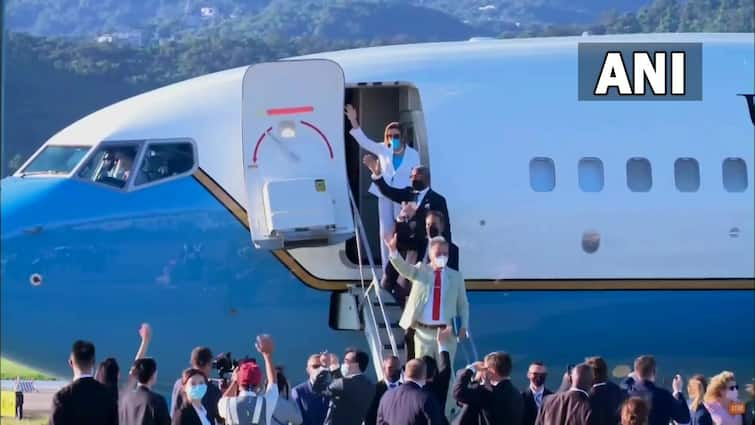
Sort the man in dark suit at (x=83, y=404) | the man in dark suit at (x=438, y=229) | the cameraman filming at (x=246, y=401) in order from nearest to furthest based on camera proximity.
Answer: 1. the man in dark suit at (x=83, y=404)
2. the cameraman filming at (x=246, y=401)
3. the man in dark suit at (x=438, y=229)

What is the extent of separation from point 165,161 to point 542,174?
3.98m

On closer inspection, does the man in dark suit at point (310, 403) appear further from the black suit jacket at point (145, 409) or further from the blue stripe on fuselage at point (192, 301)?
the black suit jacket at point (145, 409)

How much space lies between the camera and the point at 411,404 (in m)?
11.9

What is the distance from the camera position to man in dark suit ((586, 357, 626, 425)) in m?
12.0

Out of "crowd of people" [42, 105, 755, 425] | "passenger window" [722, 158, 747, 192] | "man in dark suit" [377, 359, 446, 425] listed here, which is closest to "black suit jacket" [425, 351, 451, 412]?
"crowd of people" [42, 105, 755, 425]

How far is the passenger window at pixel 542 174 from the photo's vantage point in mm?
16469

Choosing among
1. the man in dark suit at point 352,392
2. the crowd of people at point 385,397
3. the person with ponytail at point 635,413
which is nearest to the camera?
the person with ponytail at point 635,413

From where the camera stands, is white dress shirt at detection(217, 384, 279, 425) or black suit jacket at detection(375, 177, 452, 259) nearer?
white dress shirt at detection(217, 384, 279, 425)

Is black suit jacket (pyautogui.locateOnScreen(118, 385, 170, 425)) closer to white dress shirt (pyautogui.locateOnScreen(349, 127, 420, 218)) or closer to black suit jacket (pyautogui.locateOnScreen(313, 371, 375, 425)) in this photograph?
black suit jacket (pyautogui.locateOnScreen(313, 371, 375, 425))

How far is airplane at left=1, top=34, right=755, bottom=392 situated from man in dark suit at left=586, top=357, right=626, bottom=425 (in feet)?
11.0

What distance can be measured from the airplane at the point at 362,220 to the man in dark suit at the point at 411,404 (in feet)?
11.1

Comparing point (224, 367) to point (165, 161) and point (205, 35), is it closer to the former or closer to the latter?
point (165, 161)

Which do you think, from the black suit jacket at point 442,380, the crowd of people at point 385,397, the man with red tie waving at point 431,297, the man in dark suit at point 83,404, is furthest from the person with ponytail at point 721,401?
the man in dark suit at point 83,404

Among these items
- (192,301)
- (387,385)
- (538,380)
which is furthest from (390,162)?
(387,385)
